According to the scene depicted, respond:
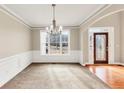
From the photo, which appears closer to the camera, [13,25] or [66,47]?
[13,25]

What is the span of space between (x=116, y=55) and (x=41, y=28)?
5163mm

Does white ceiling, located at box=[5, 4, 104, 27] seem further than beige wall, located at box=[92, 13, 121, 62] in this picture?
No

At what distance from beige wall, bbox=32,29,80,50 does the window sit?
28cm

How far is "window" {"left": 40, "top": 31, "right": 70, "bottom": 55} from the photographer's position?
11305 mm

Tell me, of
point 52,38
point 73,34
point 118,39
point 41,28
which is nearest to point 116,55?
point 118,39

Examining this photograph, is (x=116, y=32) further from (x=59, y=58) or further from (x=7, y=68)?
(x=7, y=68)

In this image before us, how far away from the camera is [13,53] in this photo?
6.60 metres

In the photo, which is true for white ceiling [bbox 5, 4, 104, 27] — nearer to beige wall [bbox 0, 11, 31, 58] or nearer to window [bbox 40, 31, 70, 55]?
beige wall [bbox 0, 11, 31, 58]

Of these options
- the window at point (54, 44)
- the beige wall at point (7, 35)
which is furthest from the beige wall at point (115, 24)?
the beige wall at point (7, 35)

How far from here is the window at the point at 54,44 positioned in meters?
11.3

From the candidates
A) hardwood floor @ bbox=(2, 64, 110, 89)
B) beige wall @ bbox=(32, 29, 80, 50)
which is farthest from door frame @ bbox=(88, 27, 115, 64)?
hardwood floor @ bbox=(2, 64, 110, 89)

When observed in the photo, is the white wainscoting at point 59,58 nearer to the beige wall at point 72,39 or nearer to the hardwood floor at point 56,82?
the beige wall at point 72,39

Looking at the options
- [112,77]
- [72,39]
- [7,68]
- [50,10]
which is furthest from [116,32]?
[7,68]
